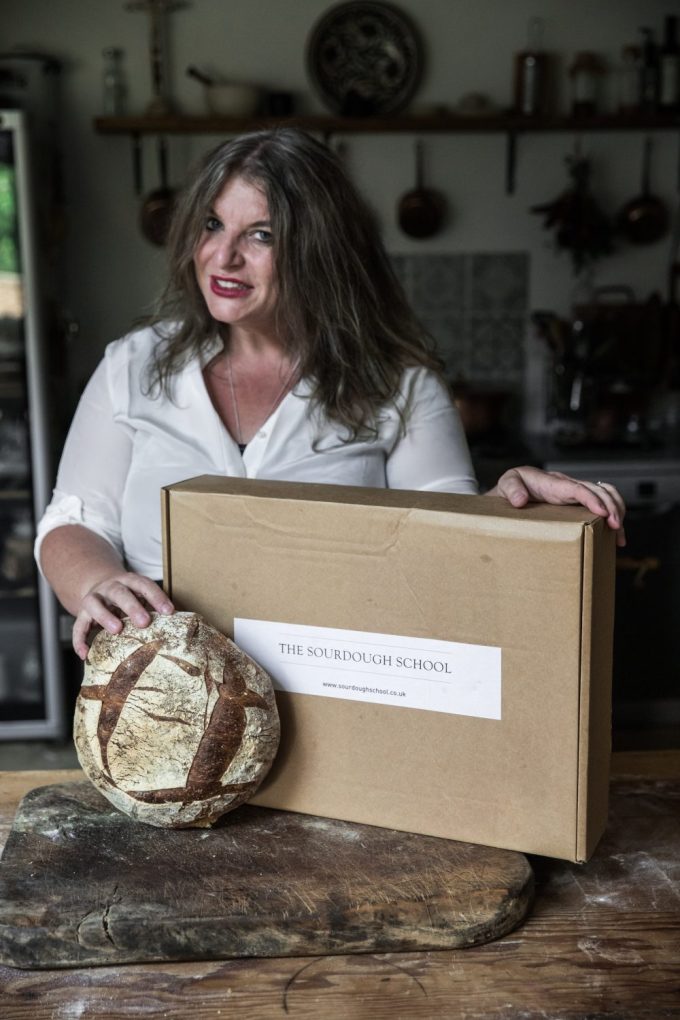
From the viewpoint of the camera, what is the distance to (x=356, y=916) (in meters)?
0.87

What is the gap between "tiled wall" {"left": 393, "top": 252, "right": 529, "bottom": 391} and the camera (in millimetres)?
3537

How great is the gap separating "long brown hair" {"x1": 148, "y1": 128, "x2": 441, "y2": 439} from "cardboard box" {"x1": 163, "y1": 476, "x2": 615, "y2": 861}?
1.58ft

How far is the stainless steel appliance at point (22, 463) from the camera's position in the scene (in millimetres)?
2969

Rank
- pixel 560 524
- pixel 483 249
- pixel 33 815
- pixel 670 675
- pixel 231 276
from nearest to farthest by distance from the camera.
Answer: pixel 560 524 → pixel 33 815 → pixel 231 276 → pixel 670 675 → pixel 483 249

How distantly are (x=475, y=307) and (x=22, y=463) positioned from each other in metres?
1.54

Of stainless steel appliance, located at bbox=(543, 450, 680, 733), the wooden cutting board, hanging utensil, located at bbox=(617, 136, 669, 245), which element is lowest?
stainless steel appliance, located at bbox=(543, 450, 680, 733)

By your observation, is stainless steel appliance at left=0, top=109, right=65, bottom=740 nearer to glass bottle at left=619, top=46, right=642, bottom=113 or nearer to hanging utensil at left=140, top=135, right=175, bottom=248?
hanging utensil at left=140, top=135, right=175, bottom=248

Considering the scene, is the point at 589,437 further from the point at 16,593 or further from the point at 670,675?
the point at 16,593

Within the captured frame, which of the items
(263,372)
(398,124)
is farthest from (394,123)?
(263,372)

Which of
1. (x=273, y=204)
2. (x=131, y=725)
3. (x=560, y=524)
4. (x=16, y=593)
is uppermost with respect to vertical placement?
(x=273, y=204)

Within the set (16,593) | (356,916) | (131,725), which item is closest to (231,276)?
(131,725)

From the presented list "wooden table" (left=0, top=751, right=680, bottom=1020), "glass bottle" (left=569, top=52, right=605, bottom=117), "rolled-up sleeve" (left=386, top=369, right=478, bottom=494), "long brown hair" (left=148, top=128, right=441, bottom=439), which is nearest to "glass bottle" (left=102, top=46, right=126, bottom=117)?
"glass bottle" (left=569, top=52, right=605, bottom=117)

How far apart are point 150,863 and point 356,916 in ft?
0.64

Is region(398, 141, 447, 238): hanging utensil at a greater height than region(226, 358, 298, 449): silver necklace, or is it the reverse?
region(398, 141, 447, 238): hanging utensil
